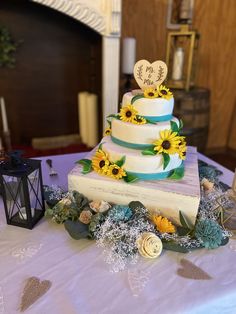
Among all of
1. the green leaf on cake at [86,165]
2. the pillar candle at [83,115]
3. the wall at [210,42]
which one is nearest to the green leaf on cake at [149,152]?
the green leaf on cake at [86,165]

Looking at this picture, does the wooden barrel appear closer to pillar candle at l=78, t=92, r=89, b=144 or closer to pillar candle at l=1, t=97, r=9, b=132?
pillar candle at l=78, t=92, r=89, b=144

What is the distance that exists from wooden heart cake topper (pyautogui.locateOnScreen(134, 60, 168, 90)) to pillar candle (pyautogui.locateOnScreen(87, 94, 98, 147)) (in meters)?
1.34

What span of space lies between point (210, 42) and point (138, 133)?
2.07m

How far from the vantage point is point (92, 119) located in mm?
2336

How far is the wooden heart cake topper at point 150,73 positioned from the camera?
927 mm

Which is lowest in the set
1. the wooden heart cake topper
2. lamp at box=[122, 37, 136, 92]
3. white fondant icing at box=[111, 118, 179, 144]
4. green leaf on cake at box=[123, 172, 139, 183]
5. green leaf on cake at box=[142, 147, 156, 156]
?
green leaf on cake at box=[123, 172, 139, 183]

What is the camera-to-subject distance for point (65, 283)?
66 centimetres

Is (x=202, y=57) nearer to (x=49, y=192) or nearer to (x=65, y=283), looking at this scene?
(x=49, y=192)

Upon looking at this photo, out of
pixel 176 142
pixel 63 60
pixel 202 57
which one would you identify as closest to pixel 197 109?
pixel 202 57

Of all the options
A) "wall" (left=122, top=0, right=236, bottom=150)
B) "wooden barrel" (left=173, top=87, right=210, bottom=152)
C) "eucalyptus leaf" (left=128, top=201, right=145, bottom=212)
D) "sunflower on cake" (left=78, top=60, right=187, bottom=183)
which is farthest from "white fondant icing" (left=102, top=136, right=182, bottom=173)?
"wall" (left=122, top=0, right=236, bottom=150)

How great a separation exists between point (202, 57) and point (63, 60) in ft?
4.24

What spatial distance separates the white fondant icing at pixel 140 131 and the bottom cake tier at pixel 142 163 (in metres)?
0.04

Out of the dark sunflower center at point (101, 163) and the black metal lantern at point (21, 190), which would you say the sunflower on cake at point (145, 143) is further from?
the black metal lantern at point (21, 190)

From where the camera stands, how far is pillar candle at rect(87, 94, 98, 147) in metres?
2.27
